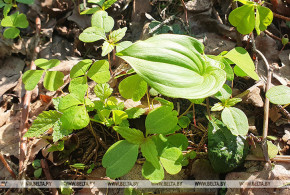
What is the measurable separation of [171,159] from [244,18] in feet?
3.13

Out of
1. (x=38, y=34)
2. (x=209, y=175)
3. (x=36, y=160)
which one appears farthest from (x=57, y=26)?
(x=209, y=175)

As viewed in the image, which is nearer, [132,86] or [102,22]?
[132,86]

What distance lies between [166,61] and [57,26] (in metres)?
1.69

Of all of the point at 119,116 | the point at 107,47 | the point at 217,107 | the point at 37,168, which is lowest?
the point at 37,168

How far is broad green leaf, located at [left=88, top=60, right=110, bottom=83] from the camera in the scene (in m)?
1.46

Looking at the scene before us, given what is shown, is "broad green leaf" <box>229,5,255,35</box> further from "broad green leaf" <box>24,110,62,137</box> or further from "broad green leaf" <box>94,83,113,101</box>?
"broad green leaf" <box>24,110,62,137</box>

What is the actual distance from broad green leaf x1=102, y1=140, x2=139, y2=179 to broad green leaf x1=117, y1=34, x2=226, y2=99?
413 mm

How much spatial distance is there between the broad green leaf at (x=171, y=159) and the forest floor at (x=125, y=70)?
0.27 meters

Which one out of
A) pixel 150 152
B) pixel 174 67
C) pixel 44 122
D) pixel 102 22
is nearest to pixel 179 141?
pixel 150 152

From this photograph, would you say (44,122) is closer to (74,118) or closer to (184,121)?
(74,118)

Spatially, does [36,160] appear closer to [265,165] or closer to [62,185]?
[62,185]

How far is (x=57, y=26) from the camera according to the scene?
2457 millimetres

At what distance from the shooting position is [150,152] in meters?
1.29

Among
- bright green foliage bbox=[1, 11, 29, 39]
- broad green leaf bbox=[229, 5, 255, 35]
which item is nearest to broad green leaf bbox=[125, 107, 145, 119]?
broad green leaf bbox=[229, 5, 255, 35]
